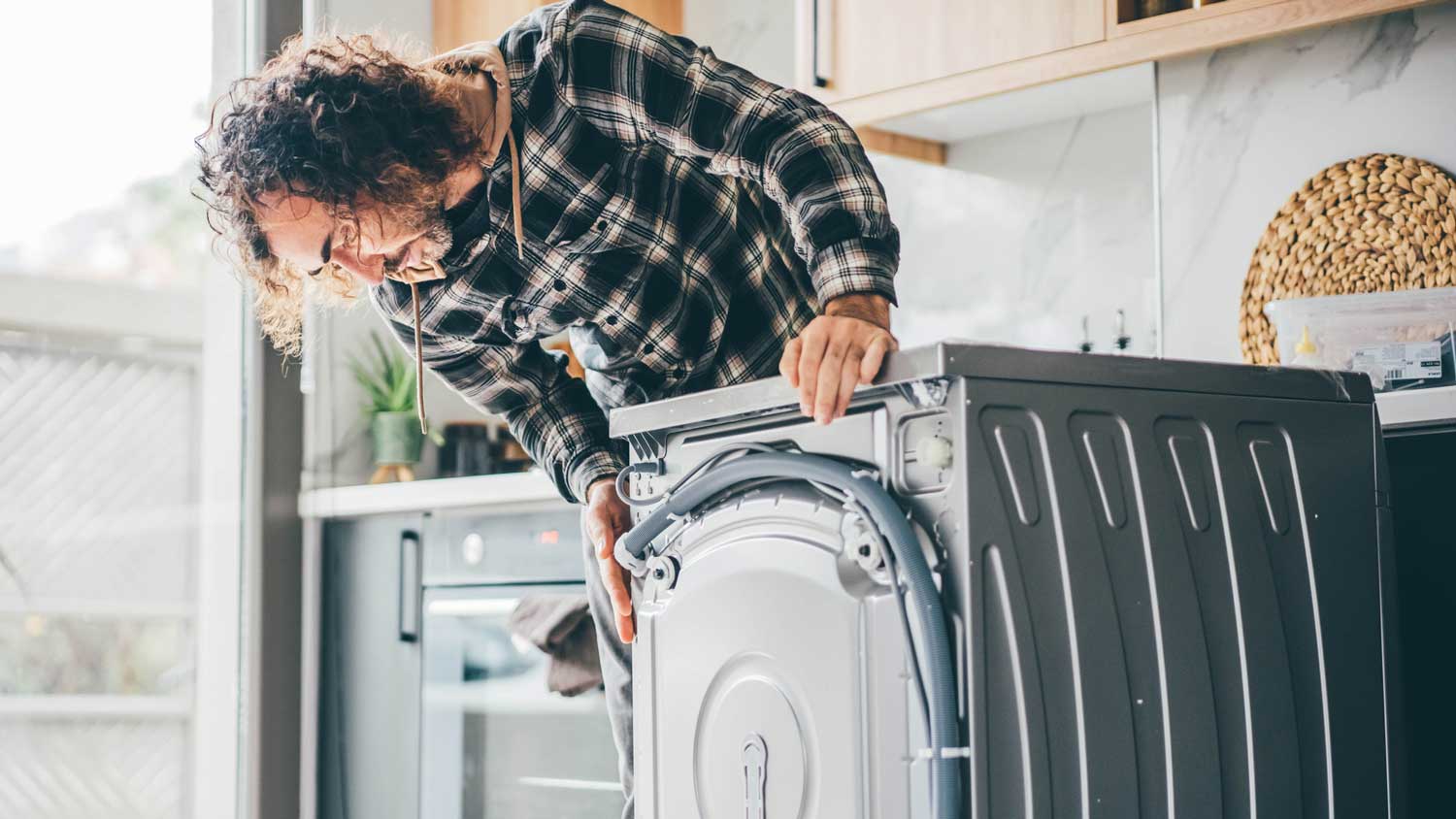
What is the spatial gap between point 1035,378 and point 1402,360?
2.30ft

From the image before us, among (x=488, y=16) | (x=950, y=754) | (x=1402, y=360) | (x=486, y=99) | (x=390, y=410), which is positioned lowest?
(x=950, y=754)

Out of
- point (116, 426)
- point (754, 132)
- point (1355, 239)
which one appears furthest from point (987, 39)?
point (116, 426)

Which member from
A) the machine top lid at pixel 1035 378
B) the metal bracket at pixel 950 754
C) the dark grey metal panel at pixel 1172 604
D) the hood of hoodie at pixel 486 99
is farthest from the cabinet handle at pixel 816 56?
the metal bracket at pixel 950 754

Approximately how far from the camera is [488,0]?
106 inches

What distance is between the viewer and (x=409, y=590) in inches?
93.7

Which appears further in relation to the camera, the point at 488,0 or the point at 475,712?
the point at 488,0

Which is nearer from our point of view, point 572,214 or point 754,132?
point 754,132

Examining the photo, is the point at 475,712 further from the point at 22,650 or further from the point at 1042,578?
the point at 1042,578

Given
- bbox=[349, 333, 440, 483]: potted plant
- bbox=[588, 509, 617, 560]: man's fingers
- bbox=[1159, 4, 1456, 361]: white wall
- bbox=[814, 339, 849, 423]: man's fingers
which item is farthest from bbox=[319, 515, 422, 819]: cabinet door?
bbox=[814, 339, 849, 423]: man's fingers

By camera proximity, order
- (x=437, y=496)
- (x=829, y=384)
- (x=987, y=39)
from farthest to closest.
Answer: (x=437, y=496), (x=987, y=39), (x=829, y=384)

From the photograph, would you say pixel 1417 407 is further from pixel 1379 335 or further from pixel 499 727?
pixel 499 727

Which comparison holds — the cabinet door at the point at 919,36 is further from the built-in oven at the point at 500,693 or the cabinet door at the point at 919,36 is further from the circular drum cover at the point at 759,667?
the circular drum cover at the point at 759,667

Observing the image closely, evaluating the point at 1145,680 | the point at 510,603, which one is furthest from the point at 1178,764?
the point at 510,603

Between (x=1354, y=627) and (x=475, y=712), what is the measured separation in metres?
1.52
